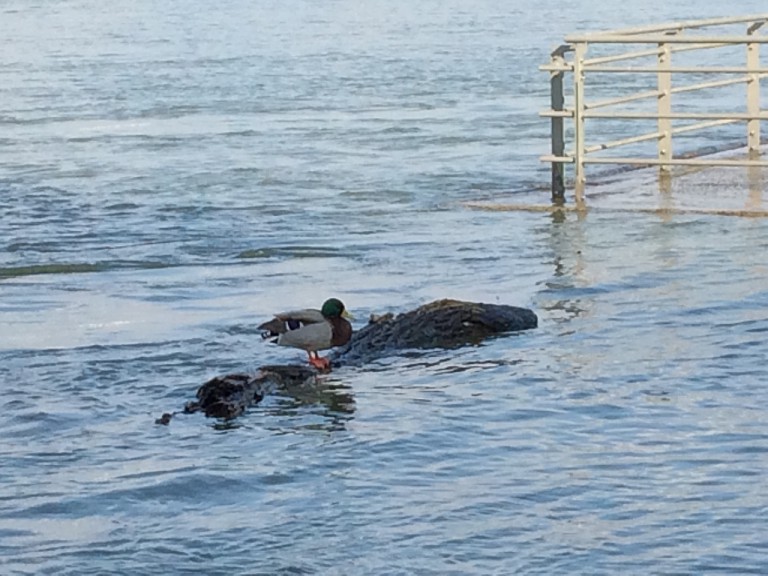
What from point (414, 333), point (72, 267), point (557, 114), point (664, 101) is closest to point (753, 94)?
point (664, 101)

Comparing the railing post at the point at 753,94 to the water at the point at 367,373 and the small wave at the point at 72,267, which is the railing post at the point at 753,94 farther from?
the small wave at the point at 72,267

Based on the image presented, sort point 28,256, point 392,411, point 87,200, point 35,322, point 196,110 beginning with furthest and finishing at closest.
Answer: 1. point 196,110
2. point 87,200
3. point 28,256
4. point 35,322
5. point 392,411

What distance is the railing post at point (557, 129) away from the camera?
1489cm

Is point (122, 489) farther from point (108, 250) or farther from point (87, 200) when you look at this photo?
point (87, 200)

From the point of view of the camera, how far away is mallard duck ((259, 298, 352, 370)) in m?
9.80

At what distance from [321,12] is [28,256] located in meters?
49.1

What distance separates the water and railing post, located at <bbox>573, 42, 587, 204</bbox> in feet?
1.41

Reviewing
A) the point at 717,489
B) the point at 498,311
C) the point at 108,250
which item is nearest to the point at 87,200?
the point at 108,250

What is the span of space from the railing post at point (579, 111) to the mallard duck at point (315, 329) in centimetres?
530

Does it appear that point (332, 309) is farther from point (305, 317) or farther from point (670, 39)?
point (670, 39)

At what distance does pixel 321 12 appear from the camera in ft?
206

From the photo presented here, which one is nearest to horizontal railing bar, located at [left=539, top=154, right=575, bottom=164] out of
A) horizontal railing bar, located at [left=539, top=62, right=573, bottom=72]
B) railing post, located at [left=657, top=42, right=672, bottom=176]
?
horizontal railing bar, located at [left=539, top=62, right=573, bottom=72]

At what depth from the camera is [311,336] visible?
9797mm

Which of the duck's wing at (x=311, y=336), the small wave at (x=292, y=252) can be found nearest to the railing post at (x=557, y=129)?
the small wave at (x=292, y=252)
